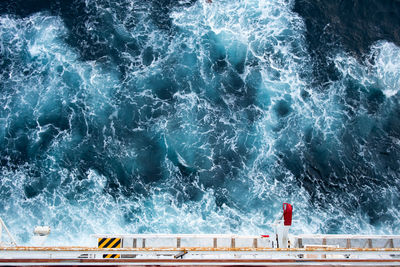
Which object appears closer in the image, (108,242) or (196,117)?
(108,242)

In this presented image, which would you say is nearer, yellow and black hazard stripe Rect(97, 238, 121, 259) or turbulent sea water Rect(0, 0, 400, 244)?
yellow and black hazard stripe Rect(97, 238, 121, 259)

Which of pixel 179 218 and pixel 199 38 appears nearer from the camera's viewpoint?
pixel 179 218

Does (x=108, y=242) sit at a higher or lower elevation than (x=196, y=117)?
lower

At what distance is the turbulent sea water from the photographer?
119 feet

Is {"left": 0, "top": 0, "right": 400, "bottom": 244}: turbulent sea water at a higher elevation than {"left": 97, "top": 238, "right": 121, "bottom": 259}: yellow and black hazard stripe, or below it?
higher

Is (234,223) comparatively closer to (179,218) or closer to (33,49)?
(179,218)

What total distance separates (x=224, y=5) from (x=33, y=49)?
20.9 metres

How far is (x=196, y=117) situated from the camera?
39.0 m

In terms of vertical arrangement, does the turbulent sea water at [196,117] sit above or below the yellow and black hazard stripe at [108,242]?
above

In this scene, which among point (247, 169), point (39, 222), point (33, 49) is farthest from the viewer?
point (33, 49)

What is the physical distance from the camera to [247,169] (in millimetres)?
37719

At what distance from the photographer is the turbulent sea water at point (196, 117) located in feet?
119

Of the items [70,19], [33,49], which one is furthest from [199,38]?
[33,49]

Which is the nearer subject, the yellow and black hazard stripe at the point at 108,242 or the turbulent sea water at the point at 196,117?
the yellow and black hazard stripe at the point at 108,242
